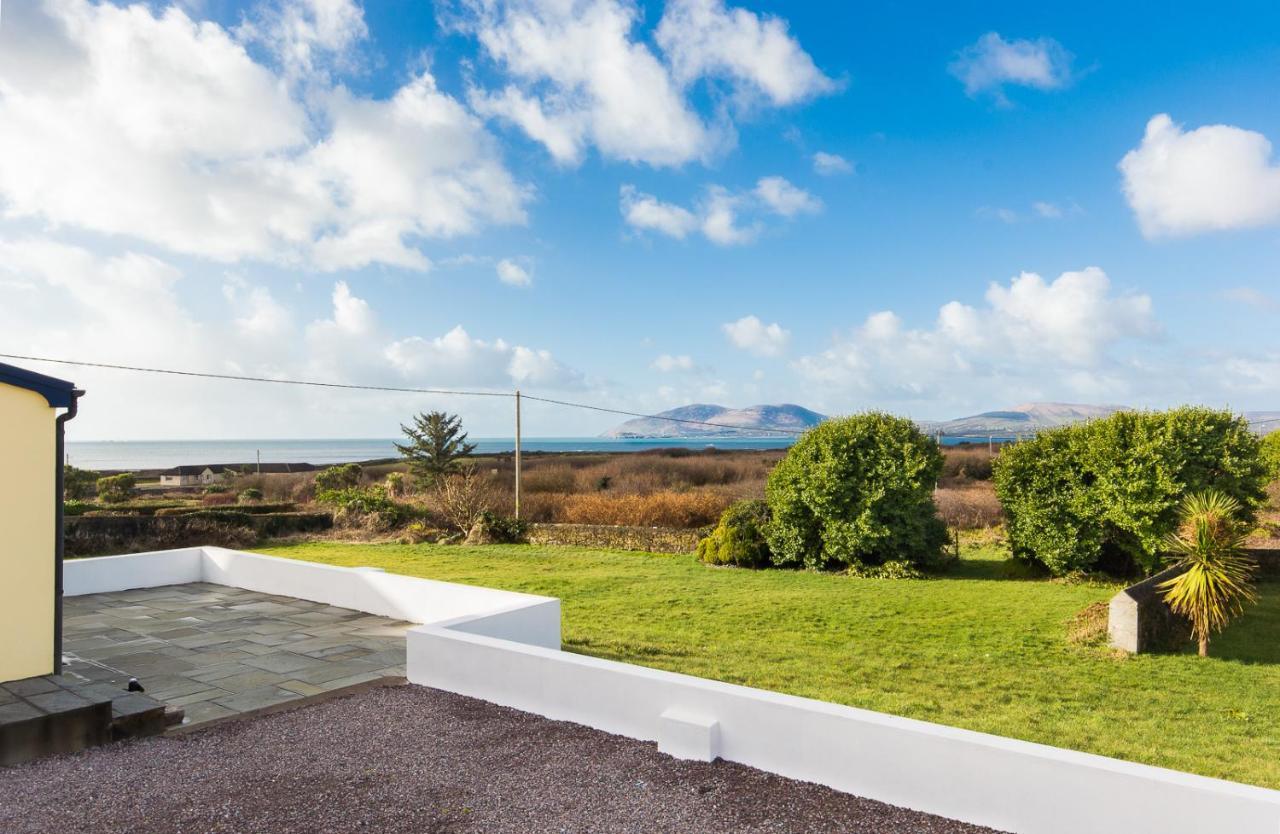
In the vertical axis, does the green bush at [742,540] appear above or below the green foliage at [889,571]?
above

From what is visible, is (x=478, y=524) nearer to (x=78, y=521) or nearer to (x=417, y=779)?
(x=78, y=521)

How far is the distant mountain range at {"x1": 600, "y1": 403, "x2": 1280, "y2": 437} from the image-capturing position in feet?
38.2

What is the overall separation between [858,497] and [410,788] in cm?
939

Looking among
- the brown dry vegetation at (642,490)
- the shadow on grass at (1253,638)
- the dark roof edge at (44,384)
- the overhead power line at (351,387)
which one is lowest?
the shadow on grass at (1253,638)

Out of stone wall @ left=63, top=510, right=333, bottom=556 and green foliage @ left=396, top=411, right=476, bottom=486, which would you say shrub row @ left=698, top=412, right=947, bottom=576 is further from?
green foliage @ left=396, top=411, right=476, bottom=486

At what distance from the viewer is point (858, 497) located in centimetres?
1157

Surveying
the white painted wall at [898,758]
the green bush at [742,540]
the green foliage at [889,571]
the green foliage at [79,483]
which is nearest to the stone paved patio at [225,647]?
the white painted wall at [898,758]

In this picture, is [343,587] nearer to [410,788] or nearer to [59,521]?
[59,521]

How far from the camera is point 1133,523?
9.80m

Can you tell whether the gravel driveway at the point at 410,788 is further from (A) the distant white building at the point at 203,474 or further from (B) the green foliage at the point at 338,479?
(A) the distant white building at the point at 203,474

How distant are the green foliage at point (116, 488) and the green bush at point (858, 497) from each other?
20930mm

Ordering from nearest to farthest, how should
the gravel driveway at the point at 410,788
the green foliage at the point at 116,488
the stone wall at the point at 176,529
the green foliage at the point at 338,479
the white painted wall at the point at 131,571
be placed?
1. the gravel driveway at the point at 410,788
2. the white painted wall at the point at 131,571
3. the stone wall at the point at 176,529
4. the green foliage at the point at 116,488
5. the green foliage at the point at 338,479

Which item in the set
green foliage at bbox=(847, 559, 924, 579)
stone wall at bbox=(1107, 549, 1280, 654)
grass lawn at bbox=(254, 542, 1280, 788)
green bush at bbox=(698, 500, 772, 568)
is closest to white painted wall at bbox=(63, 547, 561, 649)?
grass lawn at bbox=(254, 542, 1280, 788)

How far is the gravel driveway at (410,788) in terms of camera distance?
312 cm
